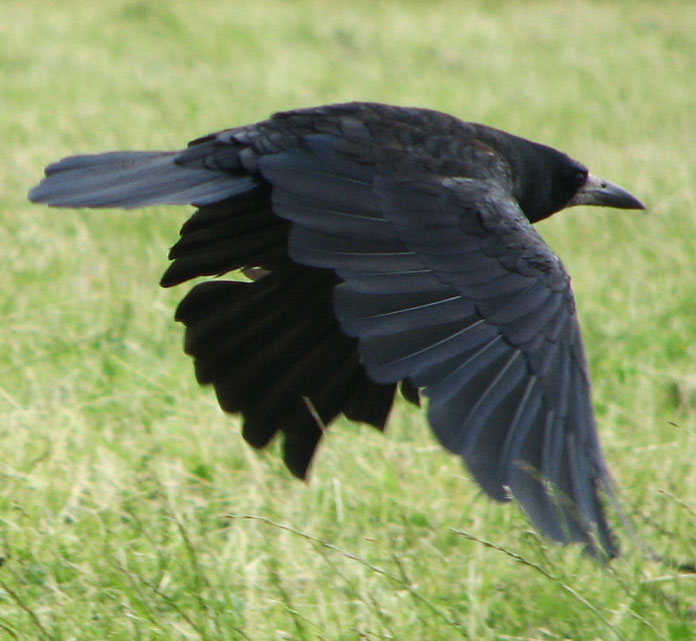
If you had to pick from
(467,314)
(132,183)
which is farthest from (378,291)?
(132,183)

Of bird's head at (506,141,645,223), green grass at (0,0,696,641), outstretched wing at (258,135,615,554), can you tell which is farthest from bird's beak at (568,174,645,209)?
outstretched wing at (258,135,615,554)

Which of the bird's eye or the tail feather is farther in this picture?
the bird's eye

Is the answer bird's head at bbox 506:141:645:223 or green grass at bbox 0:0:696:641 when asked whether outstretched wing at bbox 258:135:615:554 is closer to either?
green grass at bbox 0:0:696:641

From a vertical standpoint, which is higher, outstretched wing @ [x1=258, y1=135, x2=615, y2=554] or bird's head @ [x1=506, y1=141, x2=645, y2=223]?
bird's head @ [x1=506, y1=141, x2=645, y2=223]

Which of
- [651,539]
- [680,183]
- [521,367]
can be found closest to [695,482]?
[651,539]

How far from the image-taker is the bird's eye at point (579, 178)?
3.88 meters

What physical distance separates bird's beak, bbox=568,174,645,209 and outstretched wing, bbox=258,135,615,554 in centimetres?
110

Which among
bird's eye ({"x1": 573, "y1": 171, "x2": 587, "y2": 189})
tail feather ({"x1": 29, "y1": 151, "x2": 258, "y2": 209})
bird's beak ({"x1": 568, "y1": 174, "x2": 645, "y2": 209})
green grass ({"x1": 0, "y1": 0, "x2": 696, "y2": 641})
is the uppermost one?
bird's eye ({"x1": 573, "y1": 171, "x2": 587, "y2": 189})

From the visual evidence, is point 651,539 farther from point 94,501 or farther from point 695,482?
point 94,501

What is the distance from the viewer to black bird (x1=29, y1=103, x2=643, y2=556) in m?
2.27

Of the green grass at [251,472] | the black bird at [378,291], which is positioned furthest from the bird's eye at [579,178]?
the green grass at [251,472]

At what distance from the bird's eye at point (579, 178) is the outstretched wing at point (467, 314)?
103 centimetres

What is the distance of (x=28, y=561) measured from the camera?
269cm

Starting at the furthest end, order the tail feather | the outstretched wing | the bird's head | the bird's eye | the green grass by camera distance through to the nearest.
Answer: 1. the bird's eye
2. the bird's head
3. the tail feather
4. the green grass
5. the outstretched wing
